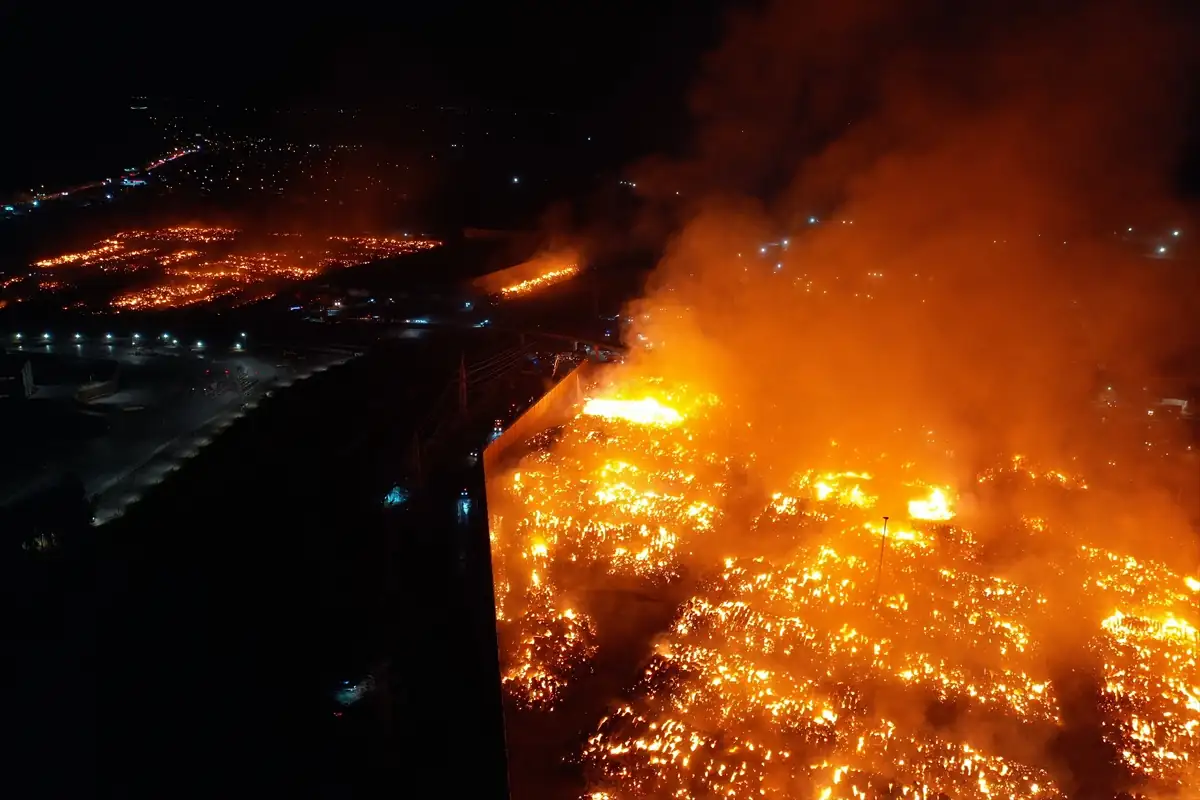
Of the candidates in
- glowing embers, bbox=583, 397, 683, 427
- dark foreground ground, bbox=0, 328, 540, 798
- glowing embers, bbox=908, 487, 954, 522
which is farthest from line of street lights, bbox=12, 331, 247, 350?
glowing embers, bbox=908, 487, 954, 522

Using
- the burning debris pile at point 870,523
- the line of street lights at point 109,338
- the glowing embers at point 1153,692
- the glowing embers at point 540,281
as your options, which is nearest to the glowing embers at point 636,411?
the burning debris pile at point 870,523

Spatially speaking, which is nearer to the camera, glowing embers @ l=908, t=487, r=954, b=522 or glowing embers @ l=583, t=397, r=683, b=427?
glowing embers @ l=908, t=487, r=954, b=522

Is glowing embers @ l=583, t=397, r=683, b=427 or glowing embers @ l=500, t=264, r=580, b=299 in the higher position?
glowing embers @ l=583, t=397, r=683, b=427

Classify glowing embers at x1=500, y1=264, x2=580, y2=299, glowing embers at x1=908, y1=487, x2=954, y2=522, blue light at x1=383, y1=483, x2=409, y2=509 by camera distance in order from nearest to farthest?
blue light at x1=383, y1=483, x2=409, y2=509
glowing embers at x1=908, y1=487, x2=954, y2=522
glowing embers at x1=500, y1=264, x2=580, y2=299

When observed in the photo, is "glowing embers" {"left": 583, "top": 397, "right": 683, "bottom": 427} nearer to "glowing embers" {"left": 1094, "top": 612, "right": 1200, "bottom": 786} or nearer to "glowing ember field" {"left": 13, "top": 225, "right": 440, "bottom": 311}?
"glowing embers" {"left": 1094, "top": 612, "right": 1200, "bottom": 786}

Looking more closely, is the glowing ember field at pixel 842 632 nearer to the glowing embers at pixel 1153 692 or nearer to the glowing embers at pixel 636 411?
the glowing embers at pixel 1153 692

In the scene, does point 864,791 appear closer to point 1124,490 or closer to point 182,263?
point 1124,490

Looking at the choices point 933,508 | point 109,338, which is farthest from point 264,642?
point 109,338

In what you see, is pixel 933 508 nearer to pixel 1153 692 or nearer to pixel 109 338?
pixel 1153 692
